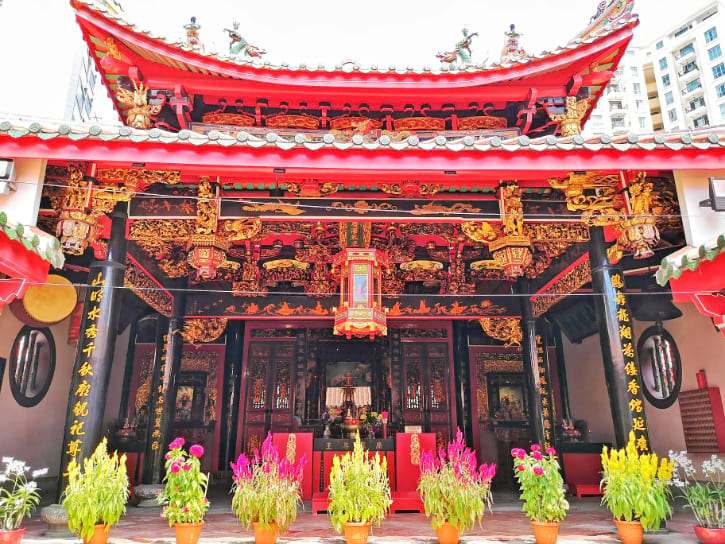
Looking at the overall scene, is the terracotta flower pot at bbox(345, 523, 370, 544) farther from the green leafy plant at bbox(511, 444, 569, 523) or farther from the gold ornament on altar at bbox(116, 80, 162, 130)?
the gold ornament on altar at bbox(116, 80, 162, 130)

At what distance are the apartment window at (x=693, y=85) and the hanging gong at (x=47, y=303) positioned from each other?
4861 centimetres

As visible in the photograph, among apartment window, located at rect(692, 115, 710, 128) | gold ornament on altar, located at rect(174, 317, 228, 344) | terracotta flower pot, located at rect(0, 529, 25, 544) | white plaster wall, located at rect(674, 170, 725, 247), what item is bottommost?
terracotta flower pot, located at rect(0, 529, 25, 544)

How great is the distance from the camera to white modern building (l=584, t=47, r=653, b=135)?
4569 centimetres

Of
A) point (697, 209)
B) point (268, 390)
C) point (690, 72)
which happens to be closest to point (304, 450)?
point (268, 390)

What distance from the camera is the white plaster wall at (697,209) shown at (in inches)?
224

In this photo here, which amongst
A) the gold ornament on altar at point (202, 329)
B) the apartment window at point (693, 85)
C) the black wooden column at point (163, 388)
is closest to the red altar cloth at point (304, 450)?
the black wooden column at point (163, 388)

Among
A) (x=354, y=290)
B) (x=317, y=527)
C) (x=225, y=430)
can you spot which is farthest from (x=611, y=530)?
(x=225, y=430)

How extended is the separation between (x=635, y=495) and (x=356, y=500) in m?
2.55

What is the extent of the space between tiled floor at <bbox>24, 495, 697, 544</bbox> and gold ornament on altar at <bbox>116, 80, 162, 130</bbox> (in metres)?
5.40

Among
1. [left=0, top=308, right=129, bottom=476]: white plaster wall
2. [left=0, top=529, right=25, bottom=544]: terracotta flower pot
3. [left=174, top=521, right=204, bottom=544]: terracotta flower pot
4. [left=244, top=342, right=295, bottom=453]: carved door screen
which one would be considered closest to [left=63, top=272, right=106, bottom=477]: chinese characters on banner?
[left=0, top=529, right=25, bottom=544]: terracotta flower pot

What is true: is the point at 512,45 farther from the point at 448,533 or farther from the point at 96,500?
the point at 96,500

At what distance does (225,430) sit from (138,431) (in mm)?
1872

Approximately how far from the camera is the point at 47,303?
8.03m

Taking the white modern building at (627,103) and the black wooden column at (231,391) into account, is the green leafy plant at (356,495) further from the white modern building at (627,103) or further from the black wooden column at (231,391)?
the white modern building at (627,103)
